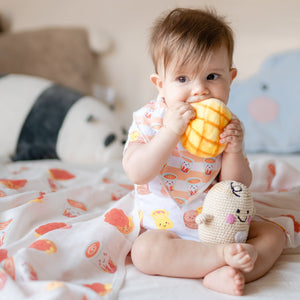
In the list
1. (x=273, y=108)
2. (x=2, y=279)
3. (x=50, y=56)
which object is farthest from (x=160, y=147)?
(x=50, y=56)

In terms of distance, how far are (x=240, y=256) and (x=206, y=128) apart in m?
0.24

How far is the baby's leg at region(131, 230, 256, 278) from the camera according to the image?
63 centimetres

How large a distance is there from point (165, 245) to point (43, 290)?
0.23 metres

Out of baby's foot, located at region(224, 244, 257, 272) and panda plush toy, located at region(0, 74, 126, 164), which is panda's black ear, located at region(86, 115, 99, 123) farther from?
baby's foot, located at region(224, 244, 257, 272)

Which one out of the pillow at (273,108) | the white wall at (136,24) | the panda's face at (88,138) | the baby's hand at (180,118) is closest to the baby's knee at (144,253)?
the baby's hand at (180,118)

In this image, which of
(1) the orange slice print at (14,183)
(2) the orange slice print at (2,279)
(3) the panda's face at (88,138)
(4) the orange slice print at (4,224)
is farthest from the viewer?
(3) the panda's face at (88,138)

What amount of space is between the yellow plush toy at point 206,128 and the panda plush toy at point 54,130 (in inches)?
33.1

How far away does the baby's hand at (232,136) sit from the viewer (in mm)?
721

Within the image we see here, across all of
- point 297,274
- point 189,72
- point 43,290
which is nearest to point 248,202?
point 297,274

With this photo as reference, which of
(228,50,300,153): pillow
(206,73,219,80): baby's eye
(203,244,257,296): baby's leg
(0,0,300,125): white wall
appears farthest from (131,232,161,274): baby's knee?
(0,0,300,125): white wall

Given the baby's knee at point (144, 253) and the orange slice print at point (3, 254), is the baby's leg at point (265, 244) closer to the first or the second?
the baby's knee at point (144, 253)

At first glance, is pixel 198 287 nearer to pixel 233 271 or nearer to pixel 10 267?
pixel 233 271

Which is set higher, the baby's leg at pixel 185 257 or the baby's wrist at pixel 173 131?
the baby's wrist at pixel 173 131

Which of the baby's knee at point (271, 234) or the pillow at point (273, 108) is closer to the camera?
the baby's knee at point (271, 234)
